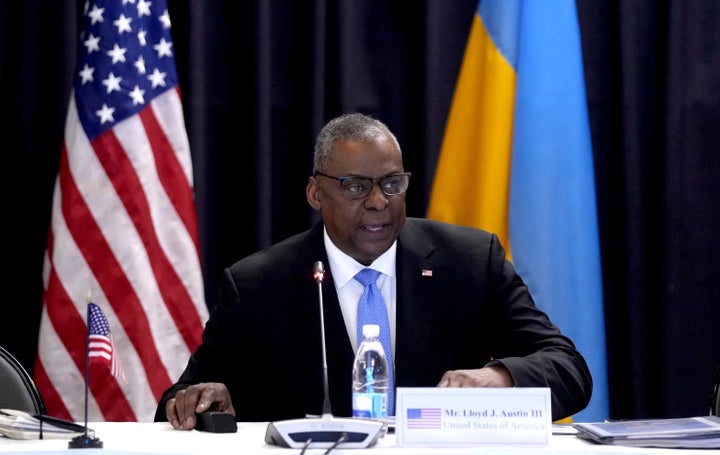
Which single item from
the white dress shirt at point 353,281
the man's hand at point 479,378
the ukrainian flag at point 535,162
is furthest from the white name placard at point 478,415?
the ukrainian flag at point 535,162

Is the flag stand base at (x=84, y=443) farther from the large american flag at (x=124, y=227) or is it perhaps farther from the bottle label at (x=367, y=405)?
the large american flag at (x=124, y=227)

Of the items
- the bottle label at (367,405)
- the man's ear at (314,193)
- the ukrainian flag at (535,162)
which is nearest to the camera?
the bottle label at (367,405)

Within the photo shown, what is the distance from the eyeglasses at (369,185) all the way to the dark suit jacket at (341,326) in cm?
23

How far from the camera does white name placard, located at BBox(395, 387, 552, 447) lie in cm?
209

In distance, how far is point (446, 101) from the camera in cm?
441

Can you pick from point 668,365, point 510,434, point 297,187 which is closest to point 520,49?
point 297,187

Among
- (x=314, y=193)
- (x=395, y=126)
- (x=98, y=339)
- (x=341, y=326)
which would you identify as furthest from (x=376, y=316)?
(x=395, y=126)

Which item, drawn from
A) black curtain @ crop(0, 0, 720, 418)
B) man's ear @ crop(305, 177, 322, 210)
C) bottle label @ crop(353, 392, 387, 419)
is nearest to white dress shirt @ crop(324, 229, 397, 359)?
man's ear @ crop(305, 177, 322, 210)

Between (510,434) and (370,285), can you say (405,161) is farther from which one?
(510,434)

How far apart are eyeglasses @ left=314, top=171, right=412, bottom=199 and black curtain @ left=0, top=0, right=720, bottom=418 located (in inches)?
50.1

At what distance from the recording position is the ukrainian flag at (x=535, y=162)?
3924 mm

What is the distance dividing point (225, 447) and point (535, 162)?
217cm

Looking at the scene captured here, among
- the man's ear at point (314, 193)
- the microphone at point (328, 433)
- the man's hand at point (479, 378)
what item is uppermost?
the man's ear at point (314, 193)

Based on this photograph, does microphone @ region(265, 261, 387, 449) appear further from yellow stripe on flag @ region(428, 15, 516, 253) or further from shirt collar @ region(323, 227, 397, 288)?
yellow stripe on flag @ region(428, 15, 516, 253)
